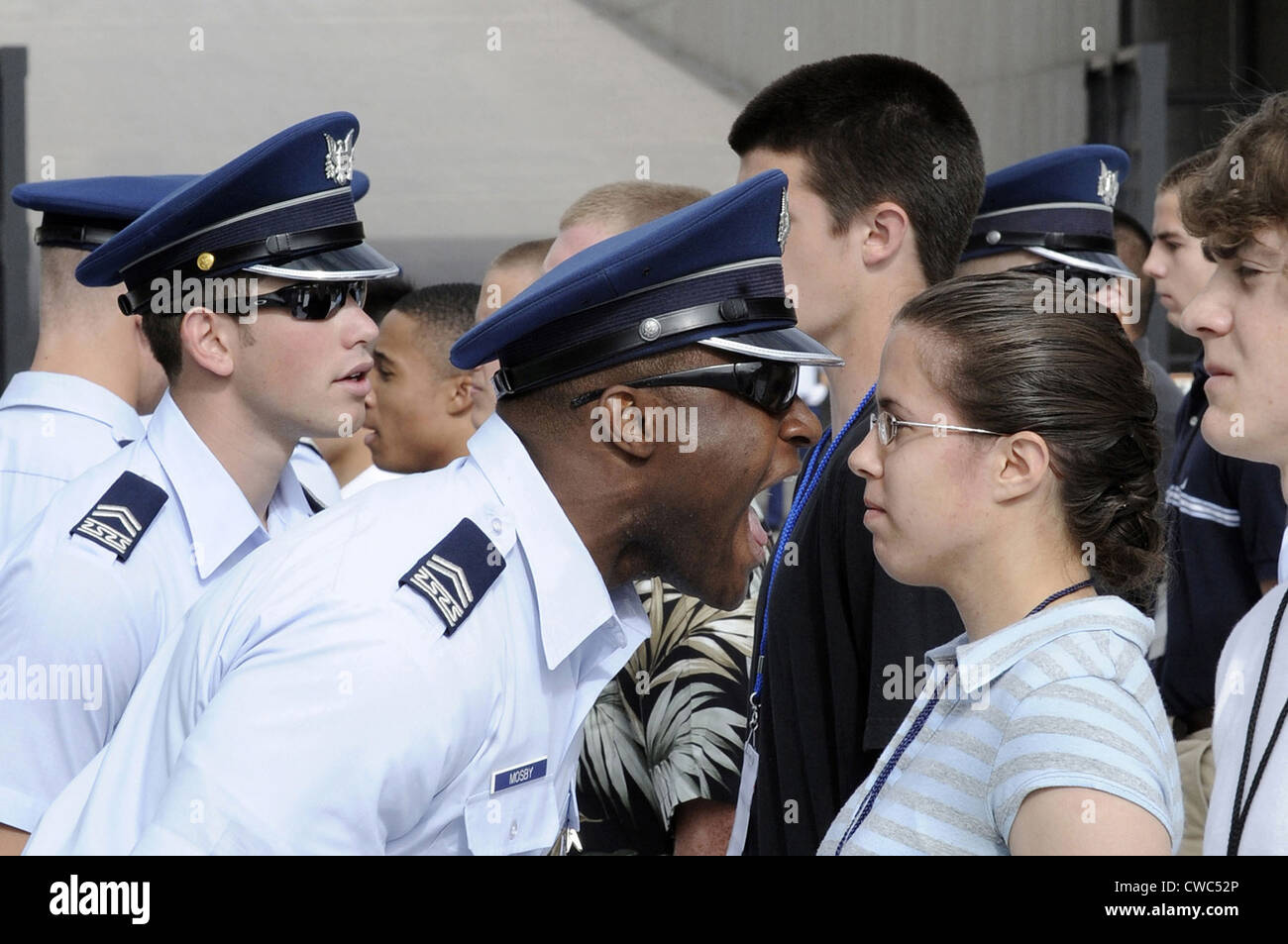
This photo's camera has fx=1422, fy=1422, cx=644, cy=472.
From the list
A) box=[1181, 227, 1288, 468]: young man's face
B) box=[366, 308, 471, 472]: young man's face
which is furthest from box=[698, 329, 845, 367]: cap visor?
box=[366, 308, 471, 472]: young man's face

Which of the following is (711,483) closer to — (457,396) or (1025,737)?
(1025,737)

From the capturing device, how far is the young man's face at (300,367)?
7.98ft

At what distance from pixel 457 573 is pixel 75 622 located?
2.77ft

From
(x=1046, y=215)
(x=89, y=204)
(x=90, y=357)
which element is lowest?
(x=90, y=357)

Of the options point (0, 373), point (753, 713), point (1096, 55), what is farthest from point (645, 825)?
point (1096, 55)

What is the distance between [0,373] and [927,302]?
4606mm

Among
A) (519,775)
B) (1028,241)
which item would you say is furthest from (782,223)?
(1028,241)

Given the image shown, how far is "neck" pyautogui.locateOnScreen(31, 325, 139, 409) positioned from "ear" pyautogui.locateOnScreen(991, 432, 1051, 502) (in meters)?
2.12

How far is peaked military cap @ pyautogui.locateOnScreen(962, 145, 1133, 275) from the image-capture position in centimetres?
364

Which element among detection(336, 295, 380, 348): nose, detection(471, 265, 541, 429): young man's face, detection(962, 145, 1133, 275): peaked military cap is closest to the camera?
detection(336, 295, 380, 348): nose

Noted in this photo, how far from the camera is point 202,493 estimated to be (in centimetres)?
233

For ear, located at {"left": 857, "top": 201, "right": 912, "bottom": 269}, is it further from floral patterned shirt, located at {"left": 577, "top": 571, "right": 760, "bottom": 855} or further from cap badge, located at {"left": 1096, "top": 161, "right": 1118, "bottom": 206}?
cap badge, located at {"left": 1096, "top": 161, "right": 1118, "bottom": 206}

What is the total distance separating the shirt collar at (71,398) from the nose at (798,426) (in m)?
1.72

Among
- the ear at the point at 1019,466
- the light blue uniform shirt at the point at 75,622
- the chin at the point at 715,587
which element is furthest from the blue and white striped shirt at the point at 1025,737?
the light blue uniform shirt at the point at 75,622
